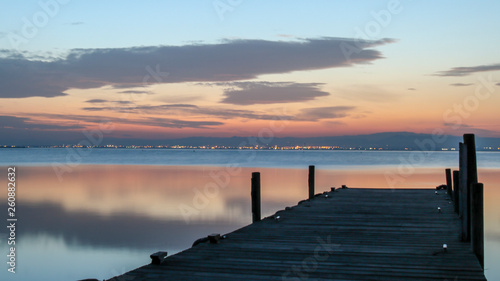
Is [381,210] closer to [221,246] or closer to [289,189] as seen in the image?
[221,246]

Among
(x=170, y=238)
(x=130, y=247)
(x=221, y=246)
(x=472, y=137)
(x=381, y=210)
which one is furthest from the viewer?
(x=170, y=238)

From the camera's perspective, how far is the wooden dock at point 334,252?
6723mm

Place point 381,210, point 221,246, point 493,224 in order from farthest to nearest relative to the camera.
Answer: point 493,224 → point 381,210 → point 221,246

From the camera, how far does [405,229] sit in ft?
35.3

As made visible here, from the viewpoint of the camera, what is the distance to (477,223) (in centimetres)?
833

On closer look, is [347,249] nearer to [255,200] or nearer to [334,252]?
[334,252]

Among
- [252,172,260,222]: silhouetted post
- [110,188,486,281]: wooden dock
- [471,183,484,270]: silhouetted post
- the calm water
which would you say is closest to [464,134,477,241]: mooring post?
[471,183,484,270]: silhouetted post

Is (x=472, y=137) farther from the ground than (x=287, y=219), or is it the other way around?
(x=472, y=137)

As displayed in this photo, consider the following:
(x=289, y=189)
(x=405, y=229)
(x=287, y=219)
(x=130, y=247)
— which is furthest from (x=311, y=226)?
(x=289, y=189)

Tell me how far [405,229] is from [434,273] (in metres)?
4.18

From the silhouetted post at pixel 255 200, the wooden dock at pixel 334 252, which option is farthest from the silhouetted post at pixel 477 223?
the silhouetted post at pixel 255 200

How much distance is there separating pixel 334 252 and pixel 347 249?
0.39m

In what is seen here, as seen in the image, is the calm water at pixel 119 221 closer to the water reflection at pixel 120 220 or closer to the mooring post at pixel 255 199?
the water reflection at pixel 120 220

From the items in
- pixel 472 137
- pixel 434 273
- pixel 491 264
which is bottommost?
pixel 491 264
